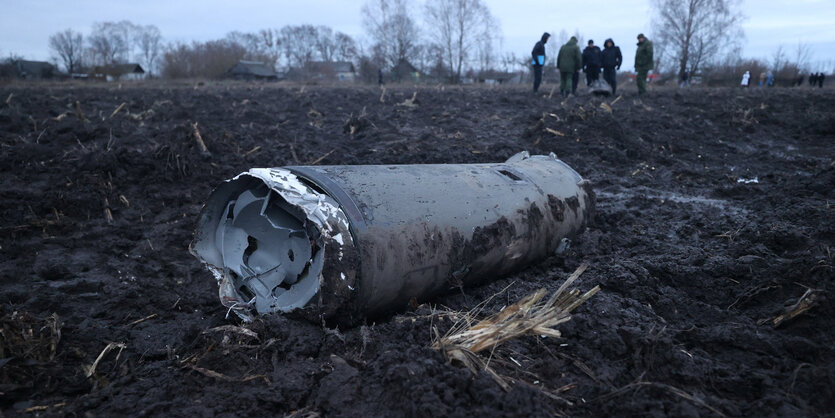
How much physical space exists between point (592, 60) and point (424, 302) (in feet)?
35.9

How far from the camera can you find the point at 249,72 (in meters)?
43.0

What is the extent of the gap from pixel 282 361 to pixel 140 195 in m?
4.00

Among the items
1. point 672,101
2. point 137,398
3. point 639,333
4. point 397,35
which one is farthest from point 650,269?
point 397,35

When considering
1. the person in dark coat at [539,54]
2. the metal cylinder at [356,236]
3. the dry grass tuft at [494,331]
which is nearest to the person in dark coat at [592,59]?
the person in dark coat at [539,54]

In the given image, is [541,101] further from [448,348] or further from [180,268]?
[448,348]

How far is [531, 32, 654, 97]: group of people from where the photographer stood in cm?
1179

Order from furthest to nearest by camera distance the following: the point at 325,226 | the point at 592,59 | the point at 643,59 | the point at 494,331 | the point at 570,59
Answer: the point at 643,59, the point at 592,59, the point at 570,59, the point at 325,226, the point at 494,331

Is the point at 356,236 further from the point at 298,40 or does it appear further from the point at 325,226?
the point at 298,40

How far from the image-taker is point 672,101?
11.2 m

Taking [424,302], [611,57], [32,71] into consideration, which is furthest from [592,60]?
[32,71]

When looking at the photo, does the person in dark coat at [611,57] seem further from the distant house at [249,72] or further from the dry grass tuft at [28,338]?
the distant house at [249,72]

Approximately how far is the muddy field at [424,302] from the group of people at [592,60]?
4.60m

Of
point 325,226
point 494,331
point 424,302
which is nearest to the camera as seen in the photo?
point 494,331

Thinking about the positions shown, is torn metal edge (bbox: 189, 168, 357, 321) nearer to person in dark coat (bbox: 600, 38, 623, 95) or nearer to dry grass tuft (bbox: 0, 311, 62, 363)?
dry grass tuft (bbox: 0, 311, 62, 363)
